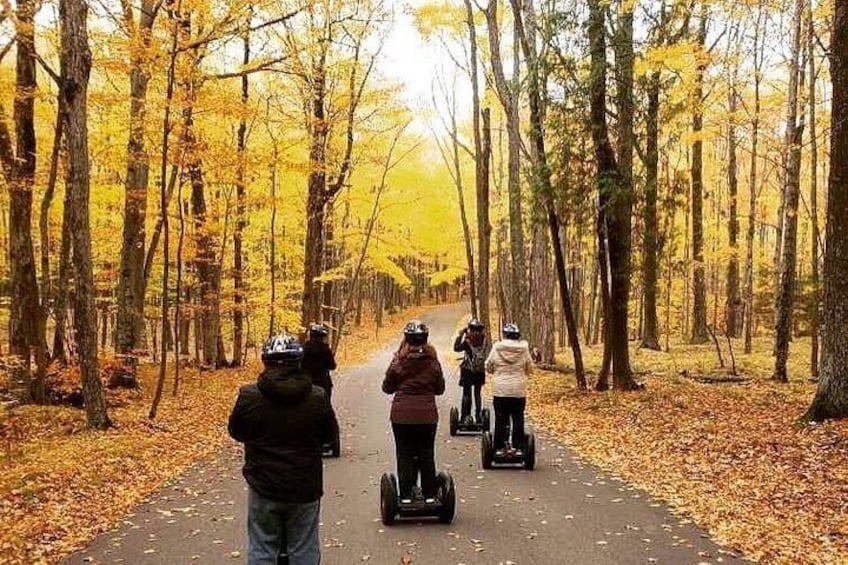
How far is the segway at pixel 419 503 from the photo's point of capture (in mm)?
7473

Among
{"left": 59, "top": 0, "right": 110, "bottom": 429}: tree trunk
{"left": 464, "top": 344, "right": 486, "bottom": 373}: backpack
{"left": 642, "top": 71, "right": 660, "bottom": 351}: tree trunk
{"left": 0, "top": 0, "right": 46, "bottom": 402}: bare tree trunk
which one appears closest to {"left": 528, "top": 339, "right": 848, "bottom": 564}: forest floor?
{"left": 464, "top": 344, "right": 486, "bottom": 373}: backpack

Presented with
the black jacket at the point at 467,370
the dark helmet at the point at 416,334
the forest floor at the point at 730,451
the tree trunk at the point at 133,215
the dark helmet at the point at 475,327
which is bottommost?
the forest floor at the point at 730,451

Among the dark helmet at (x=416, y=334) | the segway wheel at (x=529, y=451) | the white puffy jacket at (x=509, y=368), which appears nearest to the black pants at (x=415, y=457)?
the dark helmet at (x=416, y=334)

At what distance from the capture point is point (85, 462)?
415 inches

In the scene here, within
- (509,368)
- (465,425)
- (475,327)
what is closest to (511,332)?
(509,368)

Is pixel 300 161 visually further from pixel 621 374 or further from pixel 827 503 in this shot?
pixel 827 503

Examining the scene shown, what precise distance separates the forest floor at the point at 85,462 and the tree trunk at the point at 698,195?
1535 centimetres

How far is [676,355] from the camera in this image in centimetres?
2541

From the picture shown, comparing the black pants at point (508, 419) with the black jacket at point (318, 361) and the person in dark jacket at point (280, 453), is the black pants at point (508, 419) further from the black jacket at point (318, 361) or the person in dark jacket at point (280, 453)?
the person in dark jacket at point (280, 453)

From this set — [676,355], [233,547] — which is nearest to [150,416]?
[233,547]

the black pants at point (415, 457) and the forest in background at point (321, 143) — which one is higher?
the forest in background at point (321, 143)

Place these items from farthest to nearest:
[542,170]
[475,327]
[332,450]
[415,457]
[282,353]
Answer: [542,170]
[475,327]
[332,450]
[415,457]
[282,353]

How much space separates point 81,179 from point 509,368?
311 inches

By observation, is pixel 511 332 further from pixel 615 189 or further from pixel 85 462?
pixel 615 189
